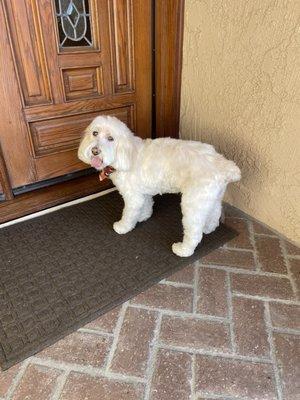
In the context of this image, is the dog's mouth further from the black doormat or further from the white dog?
the black doormat

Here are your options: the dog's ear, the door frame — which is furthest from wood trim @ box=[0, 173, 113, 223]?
the dog's ear

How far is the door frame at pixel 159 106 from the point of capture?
92.9 inches

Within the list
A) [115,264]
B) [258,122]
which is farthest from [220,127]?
[115,264]

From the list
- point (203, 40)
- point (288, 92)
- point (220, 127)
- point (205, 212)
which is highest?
point (203, 40)

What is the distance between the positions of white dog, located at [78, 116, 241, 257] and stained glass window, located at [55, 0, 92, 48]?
0.77 meters

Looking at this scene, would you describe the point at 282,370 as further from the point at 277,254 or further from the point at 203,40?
the point at 203,40

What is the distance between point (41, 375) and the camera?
142 cm

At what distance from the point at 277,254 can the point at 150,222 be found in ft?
3.07

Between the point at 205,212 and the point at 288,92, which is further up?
the point at 288,92

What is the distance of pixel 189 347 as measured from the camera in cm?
154

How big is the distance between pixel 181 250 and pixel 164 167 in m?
0.56

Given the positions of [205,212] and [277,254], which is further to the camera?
[277,254]

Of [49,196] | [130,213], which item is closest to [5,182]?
[49,196]

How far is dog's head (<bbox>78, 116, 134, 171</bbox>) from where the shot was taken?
179 cm
